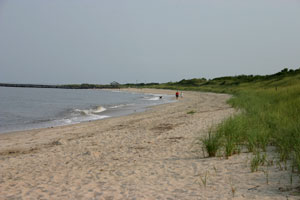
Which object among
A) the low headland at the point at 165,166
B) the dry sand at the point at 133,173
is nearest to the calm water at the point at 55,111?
the low headland at the point at 165,166

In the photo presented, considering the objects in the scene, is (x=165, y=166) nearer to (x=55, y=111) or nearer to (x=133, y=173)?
(x=133, y=173)

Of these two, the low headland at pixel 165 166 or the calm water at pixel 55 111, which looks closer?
the low headland at pixel 165 166

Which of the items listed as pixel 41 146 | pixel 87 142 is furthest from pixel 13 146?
pixel 87 142

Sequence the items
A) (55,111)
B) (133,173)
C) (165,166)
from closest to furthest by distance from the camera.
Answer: (133,173) → (165,166) → (55,111)

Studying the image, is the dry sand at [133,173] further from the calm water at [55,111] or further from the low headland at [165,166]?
the calm water at [55,111]

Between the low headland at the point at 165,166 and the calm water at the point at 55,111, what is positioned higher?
the low headland at the point at 165,166

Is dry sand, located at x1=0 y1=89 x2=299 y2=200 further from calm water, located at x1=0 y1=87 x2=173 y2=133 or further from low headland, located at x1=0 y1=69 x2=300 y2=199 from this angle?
calm water, located at x1=0 y1=87 x2=173 y2=133

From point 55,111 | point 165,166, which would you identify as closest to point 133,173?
point 165,166

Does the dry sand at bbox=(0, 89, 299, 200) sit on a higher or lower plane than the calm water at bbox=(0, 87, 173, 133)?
higher

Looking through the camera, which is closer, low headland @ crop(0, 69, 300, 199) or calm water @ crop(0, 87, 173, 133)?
low headland @ crop(0, 69, 300, 199)

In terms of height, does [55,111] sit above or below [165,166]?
below

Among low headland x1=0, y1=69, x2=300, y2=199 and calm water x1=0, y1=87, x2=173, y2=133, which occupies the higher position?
low headland x1=0, y1=69, x2=300, y2=199

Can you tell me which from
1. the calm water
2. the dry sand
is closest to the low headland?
the dry sand

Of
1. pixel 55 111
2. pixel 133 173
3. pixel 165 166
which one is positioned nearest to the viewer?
pixel 133 173
